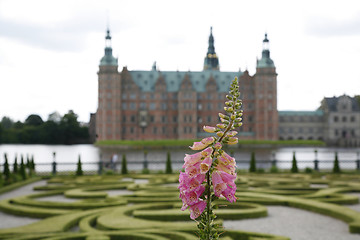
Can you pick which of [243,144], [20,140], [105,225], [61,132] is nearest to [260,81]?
[243,144]

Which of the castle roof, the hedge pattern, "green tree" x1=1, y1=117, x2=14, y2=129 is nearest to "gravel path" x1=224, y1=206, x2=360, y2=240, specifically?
the hedge pattern

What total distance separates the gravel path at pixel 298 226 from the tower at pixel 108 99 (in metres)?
77.7

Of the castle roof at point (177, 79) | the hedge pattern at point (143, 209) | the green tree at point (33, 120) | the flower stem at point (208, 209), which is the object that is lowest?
the hedge pattern at point (143, 209)

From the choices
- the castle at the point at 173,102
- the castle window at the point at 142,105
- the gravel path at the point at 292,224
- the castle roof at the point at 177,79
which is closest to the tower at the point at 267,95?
the castle at the point at 173,102

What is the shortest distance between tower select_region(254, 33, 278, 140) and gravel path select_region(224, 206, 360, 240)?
81246mm

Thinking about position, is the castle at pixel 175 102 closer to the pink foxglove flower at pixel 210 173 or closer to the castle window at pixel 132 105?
the castle window at pixel 132 105

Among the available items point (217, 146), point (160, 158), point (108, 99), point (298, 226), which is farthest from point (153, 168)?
point (108, 99)

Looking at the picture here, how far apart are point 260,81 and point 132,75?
2674cm

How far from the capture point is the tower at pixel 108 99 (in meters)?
88.8

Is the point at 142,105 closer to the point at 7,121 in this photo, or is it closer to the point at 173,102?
the point at 173,102

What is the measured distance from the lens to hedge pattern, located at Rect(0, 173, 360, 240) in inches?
382

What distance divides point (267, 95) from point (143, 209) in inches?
3259

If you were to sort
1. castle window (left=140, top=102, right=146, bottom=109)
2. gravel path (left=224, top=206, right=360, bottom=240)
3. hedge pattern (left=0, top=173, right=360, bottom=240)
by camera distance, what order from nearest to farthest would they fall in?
hedge pattern (left=0, top=173, right=360, bottom=240)
gravel path (left=224, top=206, right=360, bottom=240)
castle window (left=140, top=102, right=146, bottom=109)

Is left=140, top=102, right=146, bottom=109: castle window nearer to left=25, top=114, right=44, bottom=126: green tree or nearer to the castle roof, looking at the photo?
the castle roof
